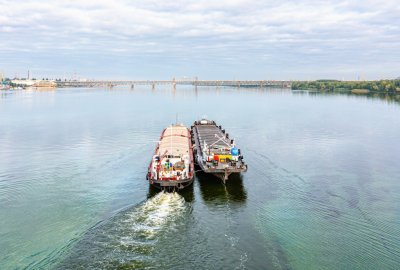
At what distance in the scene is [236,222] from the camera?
1216 inches

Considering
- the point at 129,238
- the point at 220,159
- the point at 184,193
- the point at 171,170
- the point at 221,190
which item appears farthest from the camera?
the point at 220,159

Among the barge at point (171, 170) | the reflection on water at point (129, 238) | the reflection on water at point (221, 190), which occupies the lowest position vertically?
the reflection on water at point (129, 238)

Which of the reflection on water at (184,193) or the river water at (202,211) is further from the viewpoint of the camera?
the reflection on water at (184,193)

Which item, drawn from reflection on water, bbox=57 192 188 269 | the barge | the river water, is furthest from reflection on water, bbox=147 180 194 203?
reflection on water, bbox=57 192 188 269

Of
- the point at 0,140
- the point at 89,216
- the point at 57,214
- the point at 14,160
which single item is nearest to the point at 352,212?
the point at 89,216

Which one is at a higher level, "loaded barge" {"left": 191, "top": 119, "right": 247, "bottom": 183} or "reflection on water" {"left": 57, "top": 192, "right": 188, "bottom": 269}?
"loaded barge" {"left": 191, "top": 119, "right": 247, "bottom": 183}

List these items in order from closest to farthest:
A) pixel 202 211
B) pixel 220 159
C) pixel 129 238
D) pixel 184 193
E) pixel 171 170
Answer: pixel 129 238
pixel 202 211
pixel 171 170
pixel 184 193
pixel 220 159

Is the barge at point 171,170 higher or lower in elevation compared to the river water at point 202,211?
higher

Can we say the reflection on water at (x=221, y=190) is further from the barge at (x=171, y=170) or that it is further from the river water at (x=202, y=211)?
the barge at (x=171, y=170)

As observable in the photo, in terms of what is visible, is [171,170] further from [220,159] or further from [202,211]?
[220,159]

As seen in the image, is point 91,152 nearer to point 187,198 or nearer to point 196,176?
point 196,176

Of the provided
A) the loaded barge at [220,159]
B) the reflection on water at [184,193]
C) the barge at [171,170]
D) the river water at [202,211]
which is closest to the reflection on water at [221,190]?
the river water at [202,211]

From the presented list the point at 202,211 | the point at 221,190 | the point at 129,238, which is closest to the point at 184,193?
the point at 221,190

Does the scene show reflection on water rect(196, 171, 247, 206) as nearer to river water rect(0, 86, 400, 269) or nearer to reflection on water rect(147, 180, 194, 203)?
river water rect(0, 86, 400, 269)
